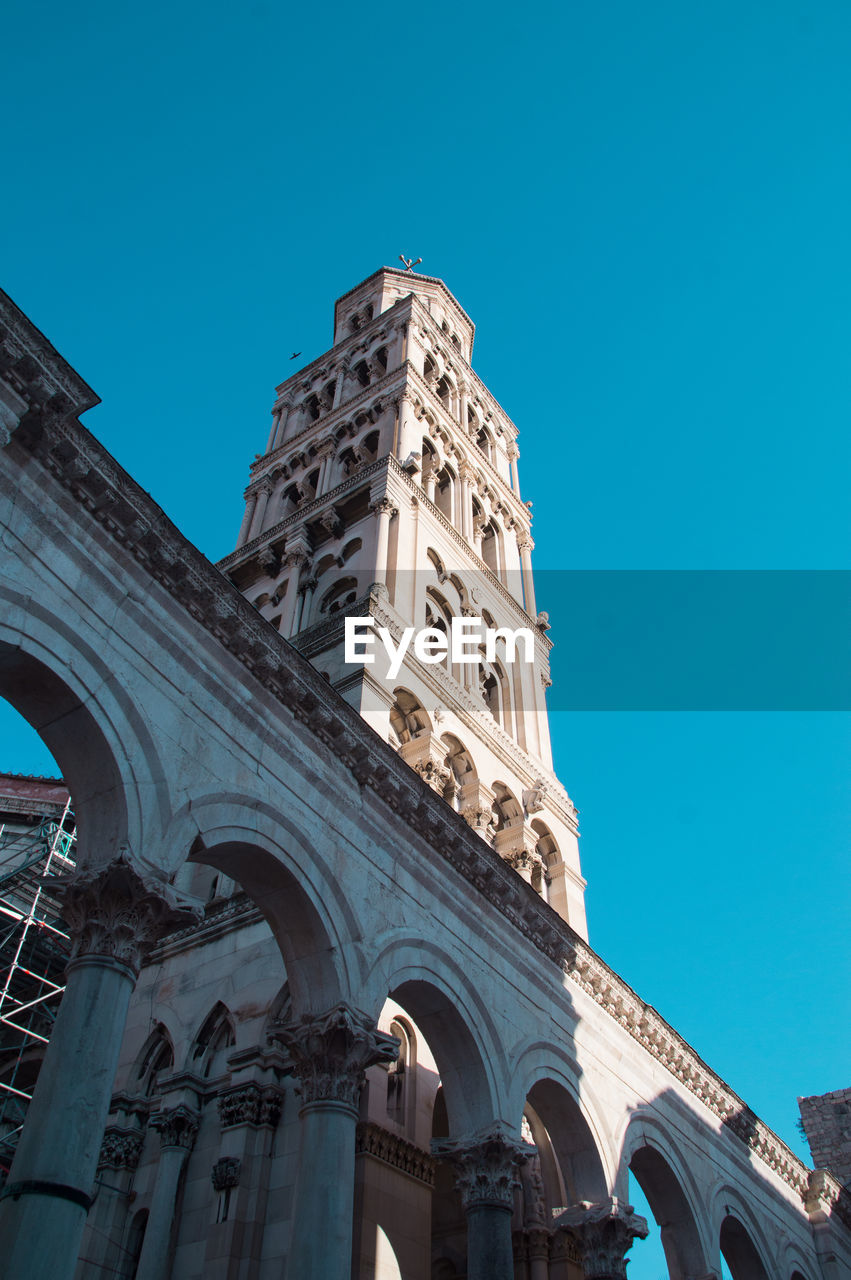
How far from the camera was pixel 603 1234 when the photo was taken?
627 inches

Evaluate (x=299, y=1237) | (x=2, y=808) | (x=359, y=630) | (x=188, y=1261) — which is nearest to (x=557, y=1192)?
(x=188, y=1261)

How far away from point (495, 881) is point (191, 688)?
22.0ft

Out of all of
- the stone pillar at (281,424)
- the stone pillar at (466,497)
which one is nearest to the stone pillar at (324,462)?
the stone pillar at (281,424)

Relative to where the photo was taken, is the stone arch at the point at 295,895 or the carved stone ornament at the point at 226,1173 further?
the carved stone ornament at the point at 226,1173

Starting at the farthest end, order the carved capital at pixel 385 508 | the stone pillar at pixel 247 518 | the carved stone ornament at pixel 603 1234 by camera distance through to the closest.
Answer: the stone pillar at pixel 247 518 → the carved capital at pixel 385 508 → the carved stone ornament at pixel 603 1234

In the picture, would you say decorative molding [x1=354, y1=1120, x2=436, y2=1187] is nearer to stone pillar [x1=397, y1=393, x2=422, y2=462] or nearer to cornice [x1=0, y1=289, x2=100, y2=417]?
cornice [x1=0, y1=289, x2=100, y2=417]

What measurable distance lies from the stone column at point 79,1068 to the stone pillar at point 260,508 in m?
25.2

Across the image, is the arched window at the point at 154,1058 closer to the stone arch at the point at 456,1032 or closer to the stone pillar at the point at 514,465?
the stone arch at the point at 456,1032

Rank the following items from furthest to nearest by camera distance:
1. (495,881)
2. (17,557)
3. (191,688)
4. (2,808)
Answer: (2,808)
(495,881)
(191,688)
(17,557)

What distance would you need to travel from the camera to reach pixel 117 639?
11.3m

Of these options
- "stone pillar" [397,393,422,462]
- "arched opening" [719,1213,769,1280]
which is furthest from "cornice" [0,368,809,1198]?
"stone pillar" [397,393,422,462]

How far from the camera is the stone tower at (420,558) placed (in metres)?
24.2

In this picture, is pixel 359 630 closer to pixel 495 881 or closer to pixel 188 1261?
pixel 495 881

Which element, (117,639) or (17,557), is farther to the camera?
(117,639)
